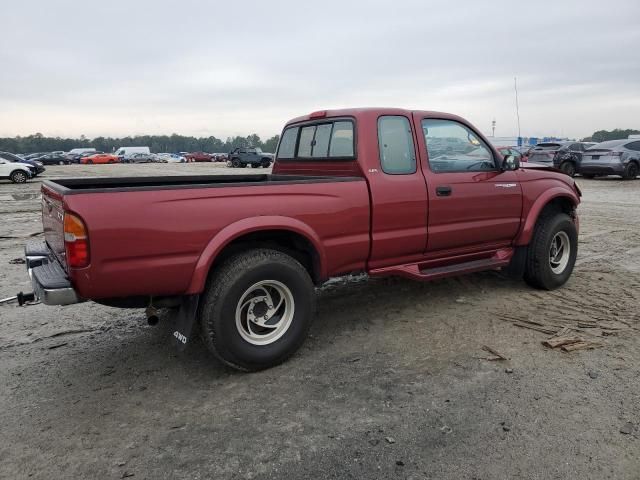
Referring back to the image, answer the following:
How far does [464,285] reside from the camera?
5672 mm

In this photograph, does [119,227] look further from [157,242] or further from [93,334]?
[93,334]

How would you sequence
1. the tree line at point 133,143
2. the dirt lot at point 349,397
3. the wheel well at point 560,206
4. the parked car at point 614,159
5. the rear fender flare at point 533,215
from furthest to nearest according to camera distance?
the tree line at point 133,143 < the parked car at point 614,159 < the wheel well at point 560,206 < the rear fender flare at point 533,215 < the dirt lot at point 349,397

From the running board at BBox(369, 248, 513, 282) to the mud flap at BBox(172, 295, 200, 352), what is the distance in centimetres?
153

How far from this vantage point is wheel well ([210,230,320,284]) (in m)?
3.65

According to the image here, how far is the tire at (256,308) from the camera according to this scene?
11.2 feet

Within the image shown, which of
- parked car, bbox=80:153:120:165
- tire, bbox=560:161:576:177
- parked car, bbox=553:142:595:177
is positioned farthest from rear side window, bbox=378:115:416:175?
parked car, bbox=80:153:120:165

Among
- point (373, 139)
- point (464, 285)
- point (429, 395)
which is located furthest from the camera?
point (464, 285)

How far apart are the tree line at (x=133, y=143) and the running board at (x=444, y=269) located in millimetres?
100466

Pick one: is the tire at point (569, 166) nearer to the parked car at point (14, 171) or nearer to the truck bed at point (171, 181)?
the truck bed at point (171, 181)

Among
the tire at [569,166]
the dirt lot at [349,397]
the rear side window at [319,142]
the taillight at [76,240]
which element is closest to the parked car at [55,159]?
the tire at [569,166]

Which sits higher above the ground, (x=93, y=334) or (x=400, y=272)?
(x=400, y=272)

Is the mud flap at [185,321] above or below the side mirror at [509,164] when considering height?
below

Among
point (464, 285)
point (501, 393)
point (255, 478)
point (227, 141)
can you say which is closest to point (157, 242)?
point (255, 478)

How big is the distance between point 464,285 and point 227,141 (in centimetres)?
13944
